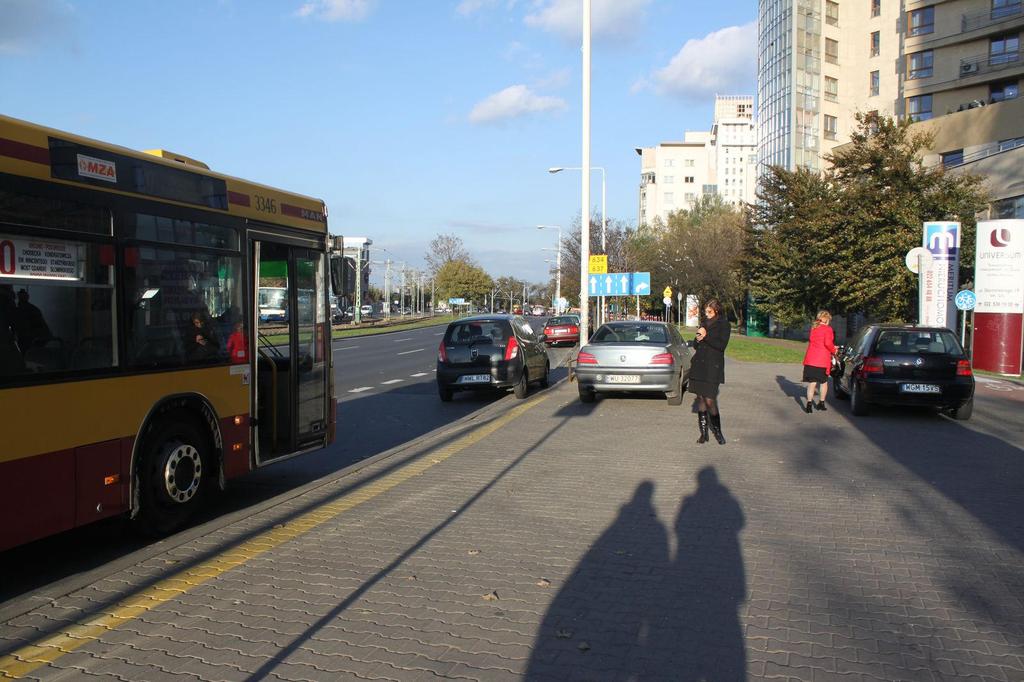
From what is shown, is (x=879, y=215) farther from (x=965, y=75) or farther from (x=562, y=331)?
(x=965, y=75)

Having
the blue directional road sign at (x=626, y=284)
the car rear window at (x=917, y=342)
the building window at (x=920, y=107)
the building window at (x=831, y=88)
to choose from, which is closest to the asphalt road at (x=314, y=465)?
the car rear window at (x=917, y=342)

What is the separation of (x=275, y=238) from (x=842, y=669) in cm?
586

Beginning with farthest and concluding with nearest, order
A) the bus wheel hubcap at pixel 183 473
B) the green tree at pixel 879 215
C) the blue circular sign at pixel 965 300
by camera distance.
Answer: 1. the green tree at pixel 879 215
2. the blue circular sign at pixel 965 300
3. the bus wheel hubcap at pixel 183 473

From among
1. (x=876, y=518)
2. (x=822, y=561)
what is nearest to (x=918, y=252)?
(x=876, y=518)

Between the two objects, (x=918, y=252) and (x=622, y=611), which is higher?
(x=918, y=252)

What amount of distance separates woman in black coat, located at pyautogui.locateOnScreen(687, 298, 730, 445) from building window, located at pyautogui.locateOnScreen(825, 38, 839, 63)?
2377 inches

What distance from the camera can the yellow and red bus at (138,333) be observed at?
486cm

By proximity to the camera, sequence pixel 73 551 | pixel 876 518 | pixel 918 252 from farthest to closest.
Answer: pixel 918 252
pixel 876 518
pixel 73 551

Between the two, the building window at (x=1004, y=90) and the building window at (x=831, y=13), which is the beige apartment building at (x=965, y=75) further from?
the building window at (x=831, y=13)

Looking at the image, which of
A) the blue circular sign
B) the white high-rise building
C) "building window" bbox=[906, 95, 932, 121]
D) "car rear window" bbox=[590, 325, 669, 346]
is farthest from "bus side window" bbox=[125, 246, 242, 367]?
the white high-rise building

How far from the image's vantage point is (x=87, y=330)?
5.33 m

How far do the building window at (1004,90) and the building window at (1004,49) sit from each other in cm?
136

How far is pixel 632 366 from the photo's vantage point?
1395 centimetres

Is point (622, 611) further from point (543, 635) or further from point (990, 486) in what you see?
point (990, 486)
